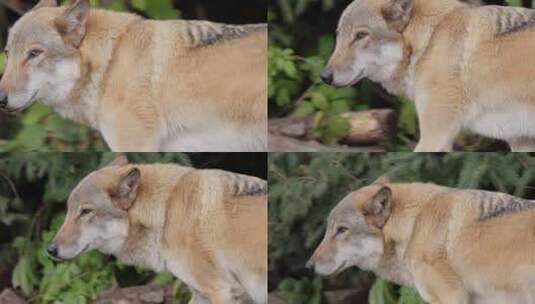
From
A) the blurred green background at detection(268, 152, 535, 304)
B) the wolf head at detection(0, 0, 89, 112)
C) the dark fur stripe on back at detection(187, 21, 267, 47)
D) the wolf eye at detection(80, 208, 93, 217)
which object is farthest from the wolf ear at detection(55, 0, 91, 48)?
the blurred green background at detection(268, 152, 535, 304)

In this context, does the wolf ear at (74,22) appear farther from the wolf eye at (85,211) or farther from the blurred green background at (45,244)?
the blurred green background at (45,244)

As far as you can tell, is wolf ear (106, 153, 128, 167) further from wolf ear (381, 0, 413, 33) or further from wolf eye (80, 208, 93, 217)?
wolf ear (381, 0, 413, 33)

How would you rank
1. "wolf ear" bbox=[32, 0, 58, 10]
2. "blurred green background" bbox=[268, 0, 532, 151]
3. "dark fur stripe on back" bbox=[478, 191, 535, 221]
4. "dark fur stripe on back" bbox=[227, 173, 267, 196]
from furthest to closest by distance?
"blurred green background" bbox=[268, 0, 532, 151], "wolf ear" bbox=[32, 0, 58, 10], "dark fur stripe on back" bbox=[227, 173, 267, 196], "dark fur stripe on back" bbox=[478, 191, 535, 221]

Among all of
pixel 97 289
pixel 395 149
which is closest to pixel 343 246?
pixel 395 149

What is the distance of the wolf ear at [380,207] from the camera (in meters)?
5.16

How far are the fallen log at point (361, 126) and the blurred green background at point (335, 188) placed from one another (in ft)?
0.47

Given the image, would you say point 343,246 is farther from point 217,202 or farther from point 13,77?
point 13,77

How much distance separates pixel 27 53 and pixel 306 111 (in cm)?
152

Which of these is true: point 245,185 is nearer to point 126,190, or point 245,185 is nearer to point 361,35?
point 126,190

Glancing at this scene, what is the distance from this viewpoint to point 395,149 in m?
5.61

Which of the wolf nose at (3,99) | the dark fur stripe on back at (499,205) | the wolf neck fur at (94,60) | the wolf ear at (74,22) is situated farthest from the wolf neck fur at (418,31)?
the wolf nose at (3,99)

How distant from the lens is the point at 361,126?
5.60 meters

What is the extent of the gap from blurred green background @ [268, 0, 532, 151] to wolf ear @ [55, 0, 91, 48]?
40.0 inches

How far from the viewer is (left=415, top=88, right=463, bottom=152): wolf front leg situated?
16.9 ft
